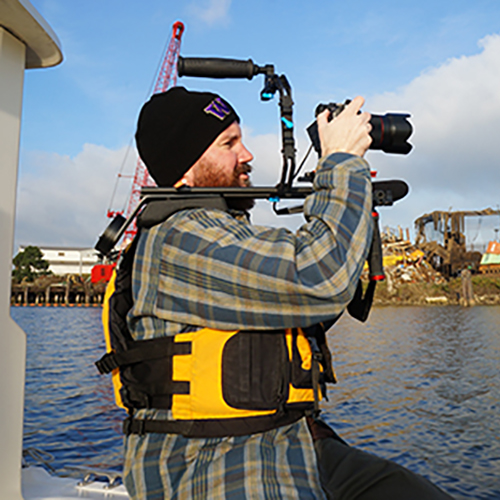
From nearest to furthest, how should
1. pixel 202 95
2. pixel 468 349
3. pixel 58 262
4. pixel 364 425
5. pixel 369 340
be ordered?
pixel 202 95, pixel 364 425, pixel 468 349, pixel 369 340, pixel 58 262

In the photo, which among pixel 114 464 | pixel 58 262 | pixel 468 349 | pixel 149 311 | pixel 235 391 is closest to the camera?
pixel 235 391

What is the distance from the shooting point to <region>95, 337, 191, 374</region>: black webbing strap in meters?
1.52

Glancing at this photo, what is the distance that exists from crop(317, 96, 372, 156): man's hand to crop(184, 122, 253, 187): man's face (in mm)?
379

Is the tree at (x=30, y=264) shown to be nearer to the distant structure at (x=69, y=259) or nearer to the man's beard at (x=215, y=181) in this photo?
the distant structure at (x=69, y=259)

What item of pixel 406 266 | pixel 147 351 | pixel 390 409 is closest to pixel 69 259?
pixel 406 266

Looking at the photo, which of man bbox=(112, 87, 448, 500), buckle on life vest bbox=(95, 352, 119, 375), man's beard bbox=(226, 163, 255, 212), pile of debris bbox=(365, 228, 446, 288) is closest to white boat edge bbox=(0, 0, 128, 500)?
buckle on life vest bbox=(95, 352, 119, 375)

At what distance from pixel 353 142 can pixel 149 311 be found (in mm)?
851

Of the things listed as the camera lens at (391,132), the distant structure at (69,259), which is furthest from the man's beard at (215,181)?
the distant structure at (69,259)

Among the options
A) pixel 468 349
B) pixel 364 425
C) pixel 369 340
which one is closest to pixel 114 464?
pixel 364 425

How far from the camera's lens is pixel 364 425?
394 inches

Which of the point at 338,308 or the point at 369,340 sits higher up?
the point at 338,308

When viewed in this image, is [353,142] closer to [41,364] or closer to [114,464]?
[114,464]

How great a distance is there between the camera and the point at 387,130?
1.67 metres

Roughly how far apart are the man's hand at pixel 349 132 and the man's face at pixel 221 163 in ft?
1.24
